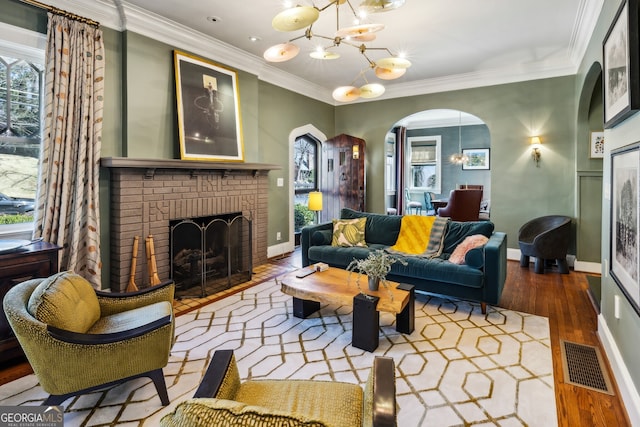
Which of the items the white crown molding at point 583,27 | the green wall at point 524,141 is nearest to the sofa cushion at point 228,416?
the white crown molding at point 583,27

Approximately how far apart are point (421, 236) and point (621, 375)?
238 cm

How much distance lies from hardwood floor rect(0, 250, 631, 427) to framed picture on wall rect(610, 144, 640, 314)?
2.15 ft

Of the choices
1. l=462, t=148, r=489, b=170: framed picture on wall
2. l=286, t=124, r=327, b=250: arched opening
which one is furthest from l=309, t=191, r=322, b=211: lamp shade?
l=462, t=148, r=489, b=170: framed picture on wall

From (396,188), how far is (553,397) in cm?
811

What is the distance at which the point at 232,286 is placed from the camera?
4.31 meters

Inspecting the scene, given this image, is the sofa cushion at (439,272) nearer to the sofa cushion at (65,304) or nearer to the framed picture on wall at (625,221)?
the framed picture on wall at (625,221)

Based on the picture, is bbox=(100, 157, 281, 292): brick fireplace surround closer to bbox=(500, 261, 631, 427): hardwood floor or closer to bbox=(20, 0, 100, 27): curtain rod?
bbox=(20, 0, 100, 27): curtain rod

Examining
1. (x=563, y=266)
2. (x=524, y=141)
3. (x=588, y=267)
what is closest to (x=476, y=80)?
(x=524, y=141)

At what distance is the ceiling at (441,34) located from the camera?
3.55 meters

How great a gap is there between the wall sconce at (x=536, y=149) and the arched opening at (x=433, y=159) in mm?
3706

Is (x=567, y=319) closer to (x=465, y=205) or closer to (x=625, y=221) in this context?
(x=625, y=221)

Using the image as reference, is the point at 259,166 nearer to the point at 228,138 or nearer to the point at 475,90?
the point at 228,138

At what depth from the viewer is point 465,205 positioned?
643cm

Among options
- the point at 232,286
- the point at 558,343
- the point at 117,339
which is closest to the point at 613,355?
the point at 558,343
